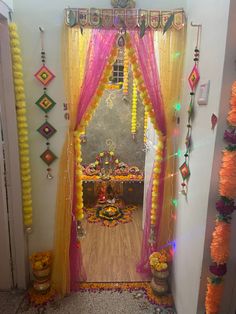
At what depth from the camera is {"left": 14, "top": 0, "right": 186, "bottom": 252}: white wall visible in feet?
5.78

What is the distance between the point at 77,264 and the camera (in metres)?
2.13

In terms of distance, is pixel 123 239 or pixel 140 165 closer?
Result: pixel 123 239

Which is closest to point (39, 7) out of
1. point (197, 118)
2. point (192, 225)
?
point (197, 118)

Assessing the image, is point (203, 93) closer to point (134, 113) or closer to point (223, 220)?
point (223, 220)

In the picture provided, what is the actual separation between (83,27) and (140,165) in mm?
2638

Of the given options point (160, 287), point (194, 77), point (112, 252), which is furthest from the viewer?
point (112, 252)

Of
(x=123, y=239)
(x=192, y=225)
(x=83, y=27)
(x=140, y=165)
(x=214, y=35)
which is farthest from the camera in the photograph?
(x=140, y=165)

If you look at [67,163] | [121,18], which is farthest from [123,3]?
[67,163]

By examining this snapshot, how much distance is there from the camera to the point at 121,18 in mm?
1740

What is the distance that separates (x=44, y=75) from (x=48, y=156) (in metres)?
0.64

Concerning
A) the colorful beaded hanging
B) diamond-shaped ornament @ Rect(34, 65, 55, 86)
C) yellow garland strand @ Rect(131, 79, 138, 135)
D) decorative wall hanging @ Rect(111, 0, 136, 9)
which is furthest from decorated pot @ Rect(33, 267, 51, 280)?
yellow garland strand @ Rect(131, 79, 138, 135)

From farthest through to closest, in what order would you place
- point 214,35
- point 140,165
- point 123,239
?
point 140,165 < point 123,239 < point 214,35

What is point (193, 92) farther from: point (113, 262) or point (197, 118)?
point (113, 262)

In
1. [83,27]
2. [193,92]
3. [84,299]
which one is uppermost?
[83,27]
